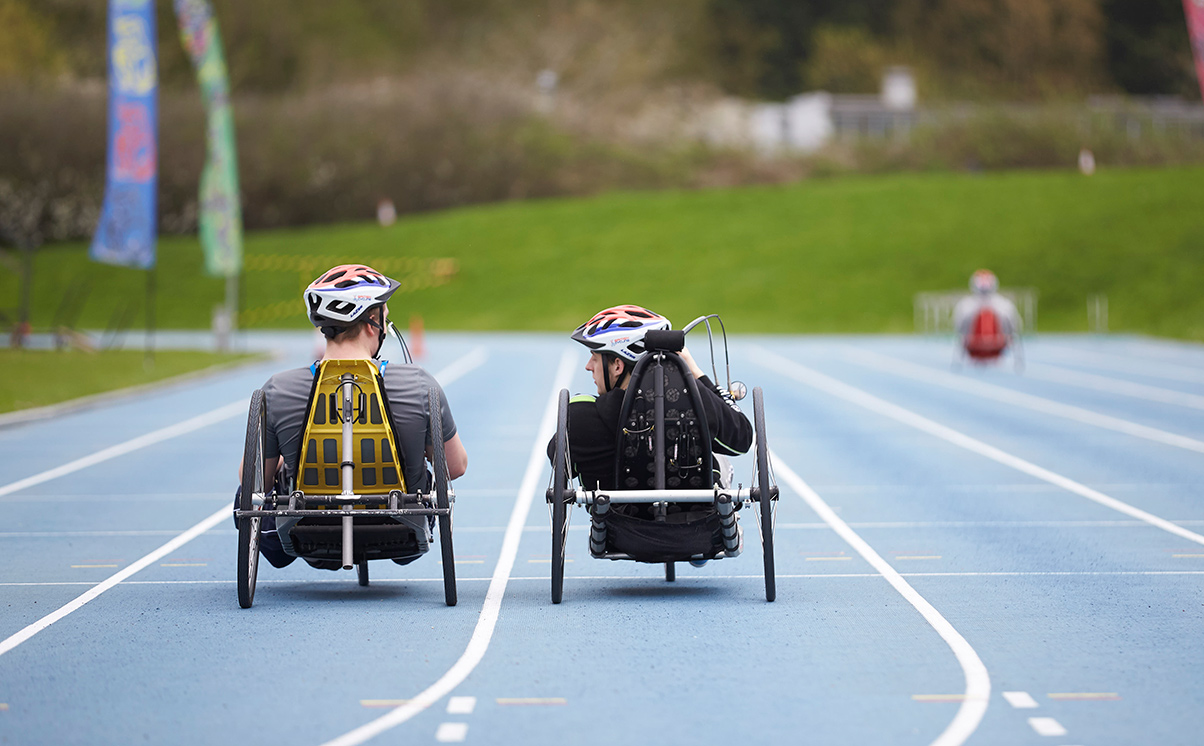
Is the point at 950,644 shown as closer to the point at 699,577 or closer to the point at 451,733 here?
the point at 699,577

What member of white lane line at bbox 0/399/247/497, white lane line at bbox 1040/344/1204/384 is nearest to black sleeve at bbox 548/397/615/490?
white lane line at bbox 0/399/247/497

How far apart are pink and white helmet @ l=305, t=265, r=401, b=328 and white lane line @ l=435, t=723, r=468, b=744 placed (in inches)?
→ 93.1

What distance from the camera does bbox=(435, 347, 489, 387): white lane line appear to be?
85.7 feet

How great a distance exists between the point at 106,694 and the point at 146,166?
64.1 feet

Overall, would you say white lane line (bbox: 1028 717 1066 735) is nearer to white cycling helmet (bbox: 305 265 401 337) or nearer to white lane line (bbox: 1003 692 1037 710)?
white lane line (bbox: 1003 692 1037 710)

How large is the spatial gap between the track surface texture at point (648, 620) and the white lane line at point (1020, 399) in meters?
1.17

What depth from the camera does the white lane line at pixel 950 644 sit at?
16.6ft

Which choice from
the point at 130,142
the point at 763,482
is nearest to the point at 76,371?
the point at 130,142

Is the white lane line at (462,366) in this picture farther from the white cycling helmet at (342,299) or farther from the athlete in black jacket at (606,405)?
the white cycling helmet at (342,299)

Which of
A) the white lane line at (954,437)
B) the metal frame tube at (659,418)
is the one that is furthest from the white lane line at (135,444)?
the white lane line at (954,437)

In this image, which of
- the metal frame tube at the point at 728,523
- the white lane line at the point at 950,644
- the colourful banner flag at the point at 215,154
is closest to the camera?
the white lane line at the point at 950,644

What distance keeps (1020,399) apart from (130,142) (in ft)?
46.3

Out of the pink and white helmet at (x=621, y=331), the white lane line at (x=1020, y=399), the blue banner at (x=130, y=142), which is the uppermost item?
the blue banner at (x=130, y=142)

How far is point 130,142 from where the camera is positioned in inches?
939
